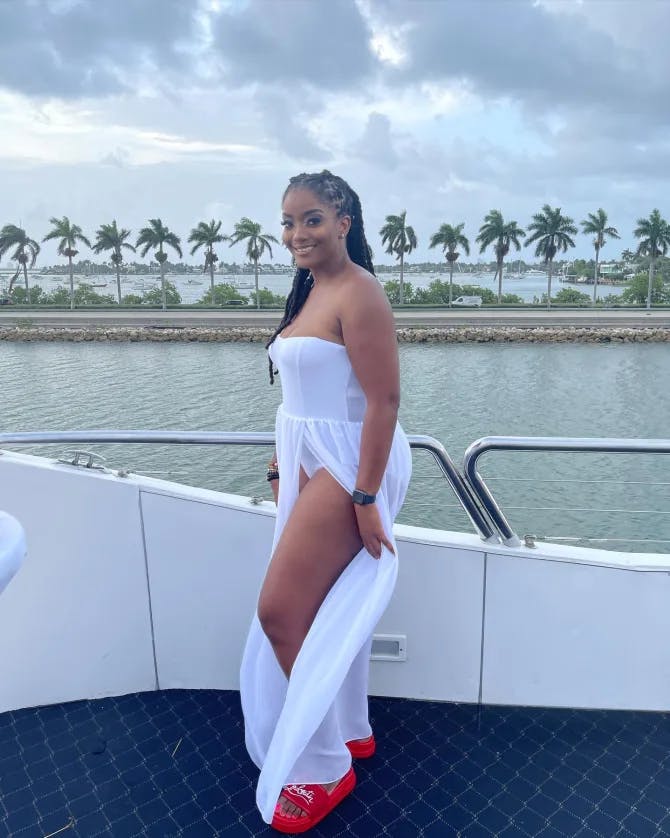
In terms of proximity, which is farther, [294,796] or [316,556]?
[294,796]

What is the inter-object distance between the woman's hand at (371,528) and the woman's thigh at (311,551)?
0.11 ft

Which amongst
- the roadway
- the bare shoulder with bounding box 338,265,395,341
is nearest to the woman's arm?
the bare shoulder with bounding box 338,265,395,341

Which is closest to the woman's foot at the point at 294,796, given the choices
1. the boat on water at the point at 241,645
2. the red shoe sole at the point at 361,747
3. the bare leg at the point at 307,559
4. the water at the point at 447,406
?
the boat on water at the point at 241,645

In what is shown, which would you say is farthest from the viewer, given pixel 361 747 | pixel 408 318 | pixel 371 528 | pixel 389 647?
pixel 408 318

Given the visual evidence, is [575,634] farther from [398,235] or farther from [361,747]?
[398,235]

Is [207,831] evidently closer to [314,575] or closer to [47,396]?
[314,575]

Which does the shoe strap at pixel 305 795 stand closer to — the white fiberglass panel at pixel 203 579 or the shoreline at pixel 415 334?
the white fiberglass panel at pixel 203 579

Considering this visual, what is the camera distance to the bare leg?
1.80 meters

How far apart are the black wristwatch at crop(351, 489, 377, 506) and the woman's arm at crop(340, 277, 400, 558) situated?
10 mm

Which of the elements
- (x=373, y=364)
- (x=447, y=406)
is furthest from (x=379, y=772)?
(x=447, y=406)

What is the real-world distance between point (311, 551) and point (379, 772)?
0.87m

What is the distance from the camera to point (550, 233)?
6281 cm

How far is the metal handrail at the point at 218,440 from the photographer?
2.18 metres

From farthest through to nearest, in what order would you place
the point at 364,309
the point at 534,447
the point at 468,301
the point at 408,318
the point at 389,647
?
the point at 468,301, the point at 408,318, the point at 389,647, the point at 534,447, the point at 364,309
